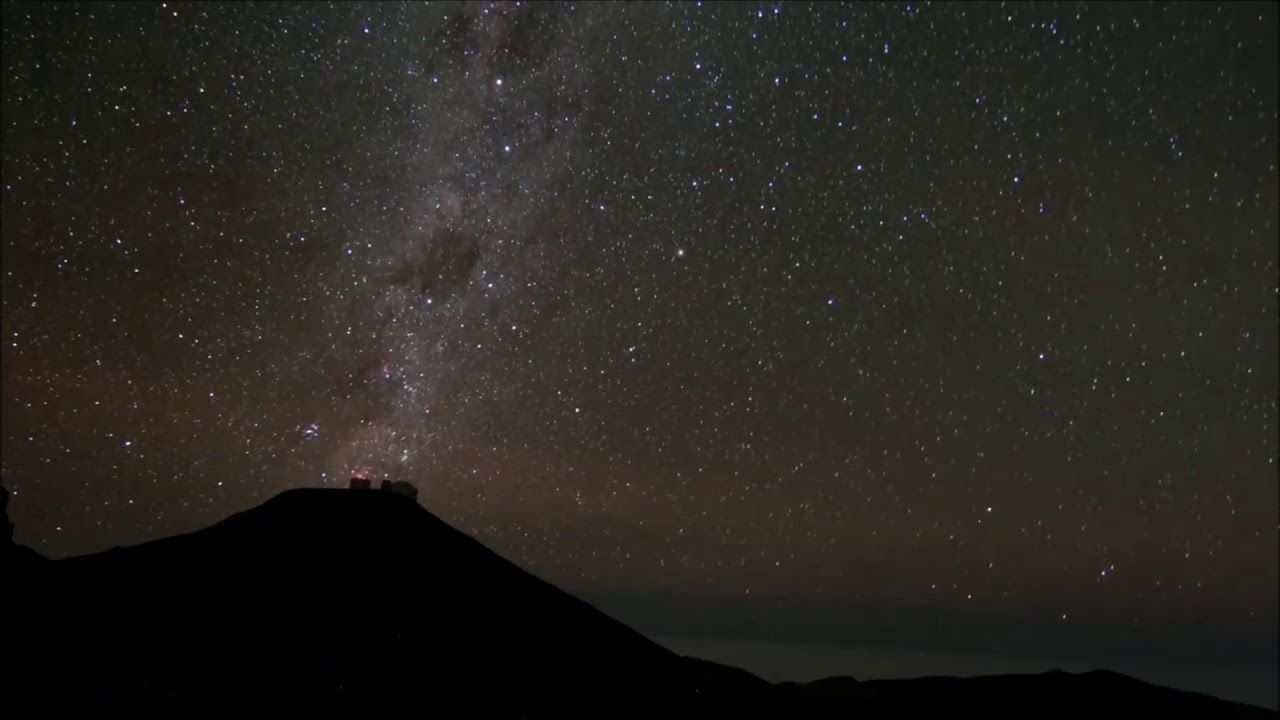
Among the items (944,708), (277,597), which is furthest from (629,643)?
(944,708)

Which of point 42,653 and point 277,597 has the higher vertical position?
point 277,597

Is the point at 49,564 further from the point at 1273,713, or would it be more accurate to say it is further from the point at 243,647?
the point at 1273,713

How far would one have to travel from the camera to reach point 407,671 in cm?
511

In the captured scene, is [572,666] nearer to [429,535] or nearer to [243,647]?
[429,535]

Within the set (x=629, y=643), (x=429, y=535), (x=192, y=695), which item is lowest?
(x=192, y=695)

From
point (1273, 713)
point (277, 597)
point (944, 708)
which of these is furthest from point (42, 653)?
point (1273, 713)

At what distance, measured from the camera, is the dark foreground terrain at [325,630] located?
4.61 meters

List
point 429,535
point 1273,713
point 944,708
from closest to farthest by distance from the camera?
1. point 429,535
2. point 944,708
3. point 1273,713

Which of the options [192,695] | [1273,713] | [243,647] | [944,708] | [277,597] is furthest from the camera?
[1273,713]

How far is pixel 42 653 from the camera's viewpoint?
15.0 ft

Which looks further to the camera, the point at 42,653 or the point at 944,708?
the point at 944,708

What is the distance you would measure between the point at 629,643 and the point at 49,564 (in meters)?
3.73

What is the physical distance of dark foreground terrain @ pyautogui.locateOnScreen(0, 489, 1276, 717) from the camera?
4.61 m

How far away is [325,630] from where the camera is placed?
5.11 meters
